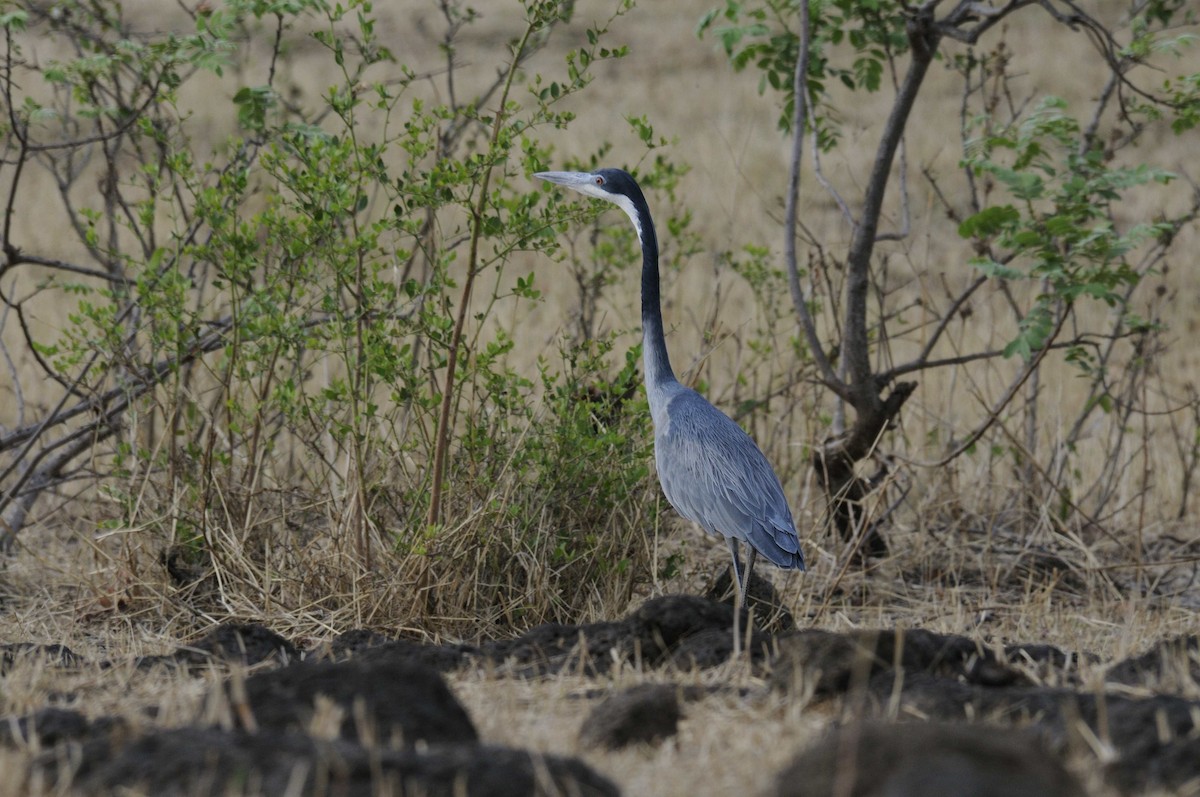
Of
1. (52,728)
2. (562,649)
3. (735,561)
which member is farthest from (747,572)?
(52,728)

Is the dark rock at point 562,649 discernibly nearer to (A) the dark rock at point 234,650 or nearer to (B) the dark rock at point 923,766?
(A) the dark rock at point 234,650

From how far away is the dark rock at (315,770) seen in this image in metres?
2.25

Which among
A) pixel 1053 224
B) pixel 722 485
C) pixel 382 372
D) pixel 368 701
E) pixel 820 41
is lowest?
pixel 368 701

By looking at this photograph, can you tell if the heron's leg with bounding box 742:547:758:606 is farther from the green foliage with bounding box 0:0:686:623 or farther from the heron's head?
the heron's head

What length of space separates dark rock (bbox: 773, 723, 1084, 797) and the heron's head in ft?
10.6

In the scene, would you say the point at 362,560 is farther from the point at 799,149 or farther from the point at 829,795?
the point at 829,795

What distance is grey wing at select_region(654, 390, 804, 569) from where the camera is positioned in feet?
15.2

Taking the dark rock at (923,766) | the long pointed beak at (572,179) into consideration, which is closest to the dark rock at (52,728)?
the dark rock at (923,766)

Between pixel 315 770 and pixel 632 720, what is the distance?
2.45 ft

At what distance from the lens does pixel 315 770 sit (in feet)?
7.53

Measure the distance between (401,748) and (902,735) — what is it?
0.95 metres

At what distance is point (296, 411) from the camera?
491 cm

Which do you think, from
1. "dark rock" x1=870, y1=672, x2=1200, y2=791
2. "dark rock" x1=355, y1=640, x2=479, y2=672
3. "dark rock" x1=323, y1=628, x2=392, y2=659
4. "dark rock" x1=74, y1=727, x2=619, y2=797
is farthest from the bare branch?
"dark rock" x1=74, y1=727, x2=619, y2=797

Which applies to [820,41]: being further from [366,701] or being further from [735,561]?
[366,701]
